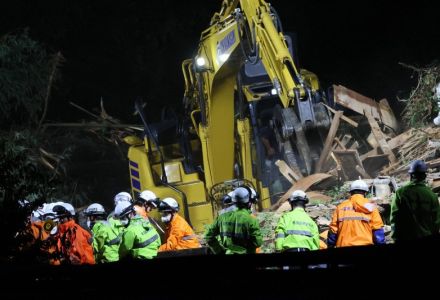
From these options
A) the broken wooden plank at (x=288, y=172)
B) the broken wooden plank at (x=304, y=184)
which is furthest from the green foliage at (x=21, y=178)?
the broken wooden plank at (x=288, y=172)

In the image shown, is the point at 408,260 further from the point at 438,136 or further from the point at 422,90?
the point at 422,90

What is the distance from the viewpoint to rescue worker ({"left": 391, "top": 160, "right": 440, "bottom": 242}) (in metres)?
7.78

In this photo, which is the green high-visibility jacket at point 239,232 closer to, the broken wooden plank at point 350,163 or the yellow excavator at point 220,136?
the yellow excavator at point 220,136

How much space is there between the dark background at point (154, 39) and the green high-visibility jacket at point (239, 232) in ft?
51.1

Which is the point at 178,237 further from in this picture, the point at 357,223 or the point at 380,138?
the point at 380,138

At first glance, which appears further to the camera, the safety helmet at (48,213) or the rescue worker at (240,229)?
the safety helmet at (48,213)

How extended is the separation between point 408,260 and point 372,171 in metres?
10.1

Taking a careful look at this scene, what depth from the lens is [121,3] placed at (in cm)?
2500

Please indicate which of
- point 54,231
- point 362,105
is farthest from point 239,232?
point 362,105

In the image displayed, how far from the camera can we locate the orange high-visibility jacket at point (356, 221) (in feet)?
27.0

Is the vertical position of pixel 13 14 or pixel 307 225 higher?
pixel 13 14

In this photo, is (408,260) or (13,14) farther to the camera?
(13,14)

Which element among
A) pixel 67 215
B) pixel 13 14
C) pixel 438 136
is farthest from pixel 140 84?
pixel 67 215

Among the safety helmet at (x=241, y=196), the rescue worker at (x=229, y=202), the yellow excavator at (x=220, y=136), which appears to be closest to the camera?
the safety helmet at (x=241, y=196)
